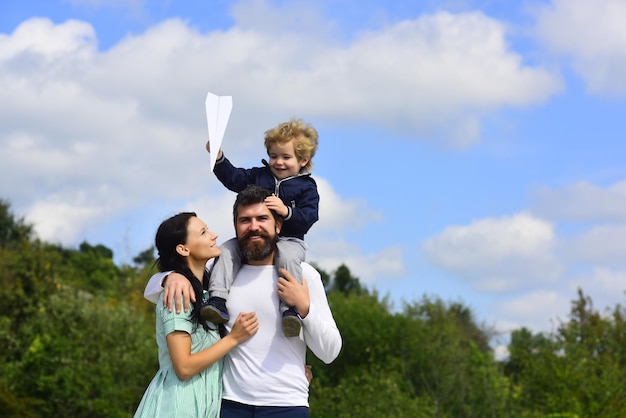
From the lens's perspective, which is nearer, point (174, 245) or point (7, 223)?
point (174, 245)

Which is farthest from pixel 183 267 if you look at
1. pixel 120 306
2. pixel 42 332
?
pixel 120 306

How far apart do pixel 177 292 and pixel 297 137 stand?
4.28 feet

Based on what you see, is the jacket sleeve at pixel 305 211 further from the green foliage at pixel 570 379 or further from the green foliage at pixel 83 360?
the green foliage at pixel 83 360

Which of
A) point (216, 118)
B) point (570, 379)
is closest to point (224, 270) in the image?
point (216, 118)

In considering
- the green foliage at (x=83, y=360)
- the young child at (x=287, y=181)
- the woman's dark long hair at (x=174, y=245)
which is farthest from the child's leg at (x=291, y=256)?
the green foliage at (x=83, y=360)

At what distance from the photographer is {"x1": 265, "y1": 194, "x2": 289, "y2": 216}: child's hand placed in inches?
217

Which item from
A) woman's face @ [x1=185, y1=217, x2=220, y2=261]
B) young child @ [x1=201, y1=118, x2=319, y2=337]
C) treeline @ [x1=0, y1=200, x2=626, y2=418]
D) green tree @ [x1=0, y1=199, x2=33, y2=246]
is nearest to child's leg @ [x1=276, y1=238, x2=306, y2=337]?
young child @ [x1=201, y1=118, x2=319, y2=337]

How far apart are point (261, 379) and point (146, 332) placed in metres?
25.3

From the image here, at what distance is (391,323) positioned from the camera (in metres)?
31.3

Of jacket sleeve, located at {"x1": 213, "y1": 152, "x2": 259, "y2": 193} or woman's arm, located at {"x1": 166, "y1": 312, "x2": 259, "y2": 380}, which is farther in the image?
jacket sleeve, located at {"x1": 213, "y1": 152, "x2": 259, "y2": 193}

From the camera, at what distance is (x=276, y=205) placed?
5.53 m

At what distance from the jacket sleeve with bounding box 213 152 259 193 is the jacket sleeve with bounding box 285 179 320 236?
33 centimetres

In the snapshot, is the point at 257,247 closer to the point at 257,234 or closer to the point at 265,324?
the point at 257,234

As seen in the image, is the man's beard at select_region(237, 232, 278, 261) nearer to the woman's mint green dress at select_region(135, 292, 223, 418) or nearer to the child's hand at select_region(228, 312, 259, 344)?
the child's hand at select_region(228, 312, 259, 344)
